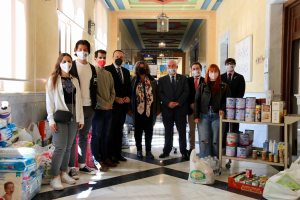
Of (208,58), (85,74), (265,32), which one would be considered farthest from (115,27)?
(85,74)

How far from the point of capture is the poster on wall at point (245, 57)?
504cm

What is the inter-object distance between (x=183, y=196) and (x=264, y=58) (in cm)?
302

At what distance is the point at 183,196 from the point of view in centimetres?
238

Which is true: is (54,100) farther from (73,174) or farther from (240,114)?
(240,114)

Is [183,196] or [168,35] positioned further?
[168,35]

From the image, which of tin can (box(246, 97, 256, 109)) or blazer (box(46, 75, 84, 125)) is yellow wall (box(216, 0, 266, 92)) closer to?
tin can (box(246, 97, 256, 109))

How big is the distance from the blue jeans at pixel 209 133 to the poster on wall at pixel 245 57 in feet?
7.68

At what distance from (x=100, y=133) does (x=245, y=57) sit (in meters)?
3.64

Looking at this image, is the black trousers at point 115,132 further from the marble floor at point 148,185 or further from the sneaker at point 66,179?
the sneaker at point 66,179

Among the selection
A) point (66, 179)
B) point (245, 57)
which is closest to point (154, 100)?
point (66, 179)

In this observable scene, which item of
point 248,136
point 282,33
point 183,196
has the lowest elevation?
point 183,196

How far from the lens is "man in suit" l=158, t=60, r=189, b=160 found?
3645mm

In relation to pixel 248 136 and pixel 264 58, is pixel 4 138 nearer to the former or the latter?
pixel 248 136

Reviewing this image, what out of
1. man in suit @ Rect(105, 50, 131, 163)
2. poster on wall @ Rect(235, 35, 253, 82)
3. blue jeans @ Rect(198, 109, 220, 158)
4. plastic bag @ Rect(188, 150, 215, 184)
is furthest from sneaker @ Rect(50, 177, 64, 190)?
poster on wall @ Rect(235, 35, 253, 82)
